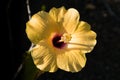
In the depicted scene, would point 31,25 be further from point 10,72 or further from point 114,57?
point 114,57

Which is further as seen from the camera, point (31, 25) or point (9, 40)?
point (9, 40)

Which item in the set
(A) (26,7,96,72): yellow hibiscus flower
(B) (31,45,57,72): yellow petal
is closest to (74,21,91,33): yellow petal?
(A) (26,7,96,72): yellow hibiscus flower

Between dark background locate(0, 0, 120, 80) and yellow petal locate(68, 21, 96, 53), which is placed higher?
yellow petal locate(68, 21, 96, 53)

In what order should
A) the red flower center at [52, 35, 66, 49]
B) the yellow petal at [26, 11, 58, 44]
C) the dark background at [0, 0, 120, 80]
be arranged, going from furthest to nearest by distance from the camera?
1. the dark background at [0, 0, 120, 80]
2. the red flower center at [52, 35, 66, 49]
3. the yellow petal at [26, 11, 58, 44]

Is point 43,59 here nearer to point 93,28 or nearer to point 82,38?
point 82,38

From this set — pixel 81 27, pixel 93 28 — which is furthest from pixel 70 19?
pixel 93 28

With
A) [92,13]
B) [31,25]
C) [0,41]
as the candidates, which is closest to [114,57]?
[92,13]

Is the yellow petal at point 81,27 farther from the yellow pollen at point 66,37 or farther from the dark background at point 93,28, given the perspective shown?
the dark background at point 93,28

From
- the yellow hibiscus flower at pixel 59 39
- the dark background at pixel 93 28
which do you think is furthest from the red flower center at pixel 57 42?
the dark background at pixel 93 28

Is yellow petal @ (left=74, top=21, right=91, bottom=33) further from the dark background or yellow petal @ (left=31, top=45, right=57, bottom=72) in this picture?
the dark background
